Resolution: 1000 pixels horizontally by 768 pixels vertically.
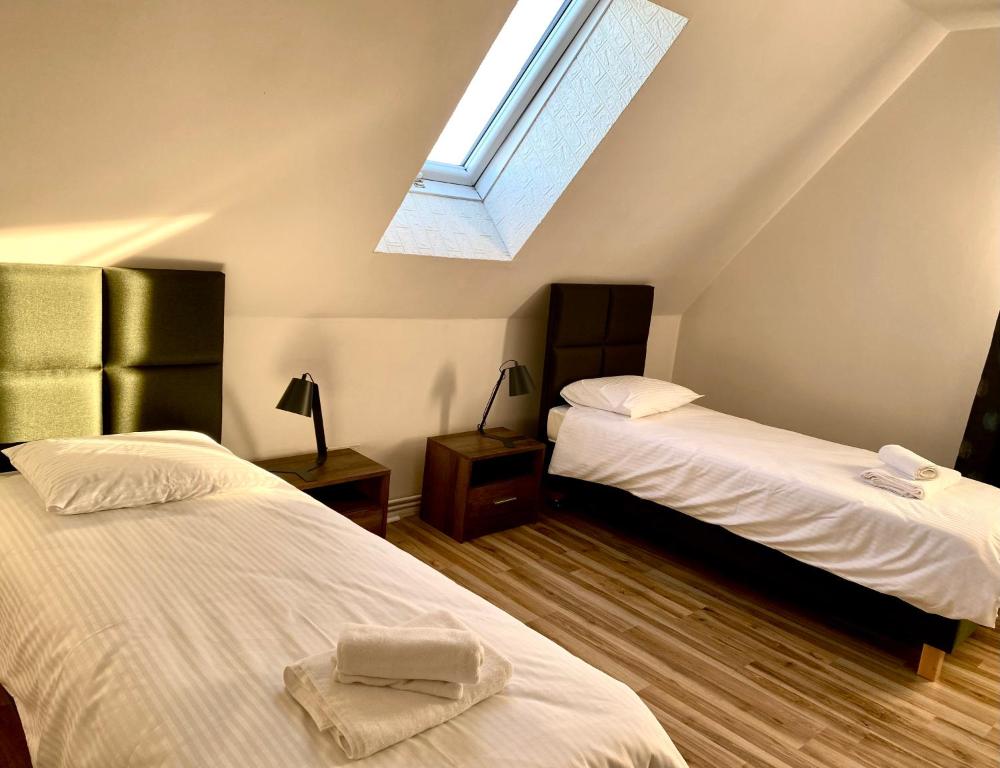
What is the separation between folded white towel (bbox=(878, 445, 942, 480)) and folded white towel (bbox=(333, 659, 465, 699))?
2.18m

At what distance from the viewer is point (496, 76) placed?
124 inches

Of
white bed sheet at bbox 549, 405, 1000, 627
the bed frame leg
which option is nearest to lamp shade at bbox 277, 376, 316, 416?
white bed sheet at bbox 549, 405, 1000, 627

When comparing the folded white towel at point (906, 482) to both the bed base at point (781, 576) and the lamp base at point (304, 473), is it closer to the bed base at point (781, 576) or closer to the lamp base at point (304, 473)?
the bed base at point (781, 576)

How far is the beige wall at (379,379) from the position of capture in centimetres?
299

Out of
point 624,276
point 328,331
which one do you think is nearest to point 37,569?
point 328,331

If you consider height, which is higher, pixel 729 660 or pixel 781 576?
pixel 781 576

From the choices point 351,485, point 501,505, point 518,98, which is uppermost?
point 518,98

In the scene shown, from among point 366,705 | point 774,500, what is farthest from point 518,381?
point 366,705

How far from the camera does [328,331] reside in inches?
124

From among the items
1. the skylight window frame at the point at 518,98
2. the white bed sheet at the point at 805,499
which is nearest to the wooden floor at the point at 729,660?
the white bed sheet at the point at 805,499

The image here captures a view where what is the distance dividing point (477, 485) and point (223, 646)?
6.50 feet

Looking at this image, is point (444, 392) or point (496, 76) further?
point (444, 392)

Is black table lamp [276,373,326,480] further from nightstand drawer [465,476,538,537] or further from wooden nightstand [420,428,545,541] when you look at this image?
nightstand drawer [465,476,538,537]

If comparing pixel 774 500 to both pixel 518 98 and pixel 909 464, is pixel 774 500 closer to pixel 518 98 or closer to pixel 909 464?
pixel 909 464
